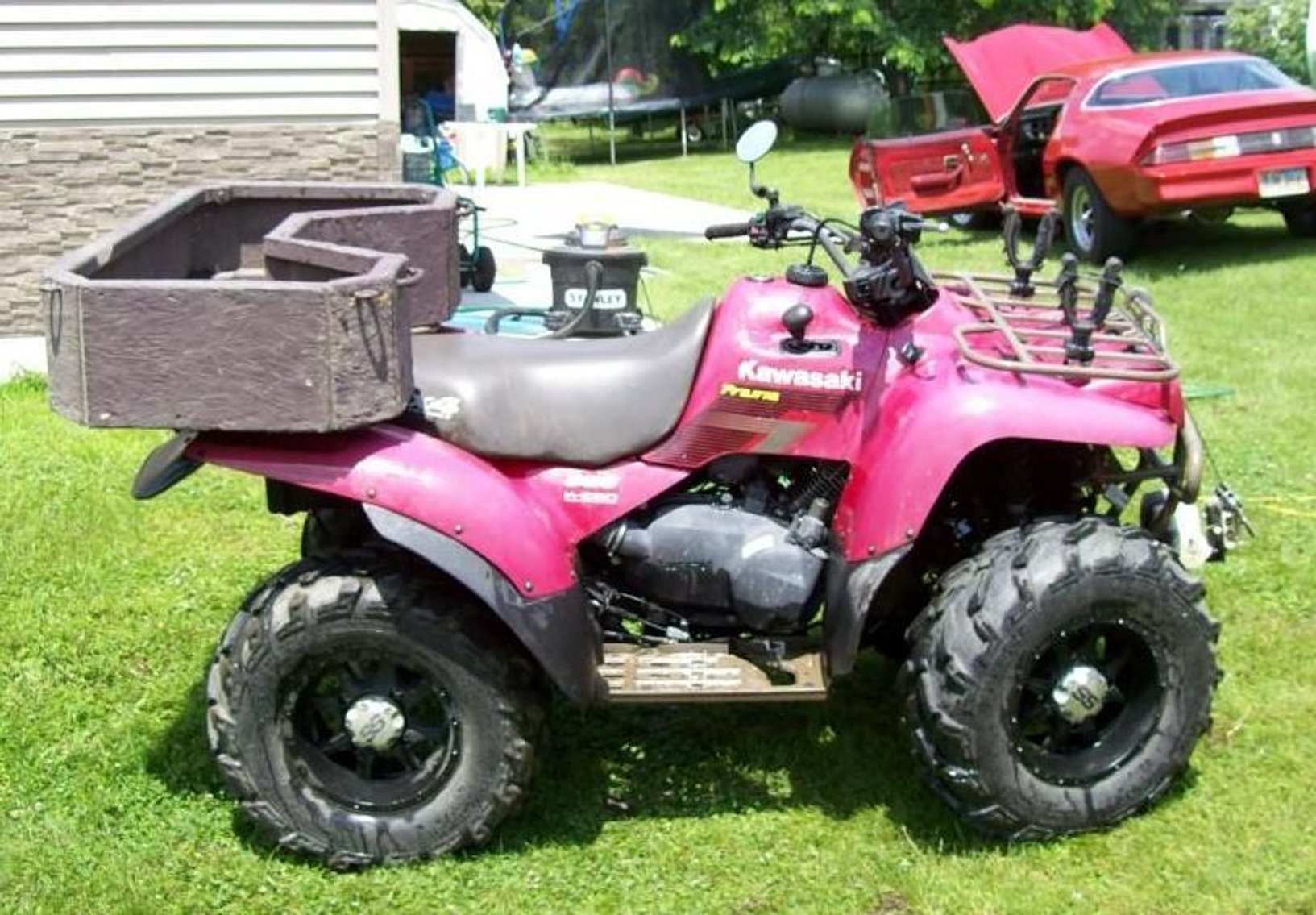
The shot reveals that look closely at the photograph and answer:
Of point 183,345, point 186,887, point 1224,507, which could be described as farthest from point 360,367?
point 1224,507

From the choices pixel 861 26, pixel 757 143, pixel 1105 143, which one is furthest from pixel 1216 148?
pixel 861 26

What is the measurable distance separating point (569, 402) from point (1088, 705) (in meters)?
1.39

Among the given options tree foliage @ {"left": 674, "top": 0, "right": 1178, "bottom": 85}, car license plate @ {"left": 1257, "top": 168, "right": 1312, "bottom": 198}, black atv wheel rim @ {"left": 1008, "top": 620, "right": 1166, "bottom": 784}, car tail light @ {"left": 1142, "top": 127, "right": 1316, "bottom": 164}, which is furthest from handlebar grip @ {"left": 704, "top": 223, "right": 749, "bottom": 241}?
tree foliage @ {"left": 674, "top": 0, "right": 1178, "bottom": 85}

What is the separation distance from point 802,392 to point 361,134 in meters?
6.23

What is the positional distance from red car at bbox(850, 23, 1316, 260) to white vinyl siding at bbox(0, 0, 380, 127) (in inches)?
168

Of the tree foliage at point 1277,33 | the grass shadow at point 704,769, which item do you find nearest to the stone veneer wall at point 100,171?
the grass shadow at point 704,769

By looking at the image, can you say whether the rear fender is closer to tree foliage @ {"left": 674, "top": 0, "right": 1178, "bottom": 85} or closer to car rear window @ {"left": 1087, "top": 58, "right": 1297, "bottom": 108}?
car rear window @ {"left": 1087, "top": 58, "right": 1297, "bottom": 108}

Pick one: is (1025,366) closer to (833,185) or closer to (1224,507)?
(1224,507)

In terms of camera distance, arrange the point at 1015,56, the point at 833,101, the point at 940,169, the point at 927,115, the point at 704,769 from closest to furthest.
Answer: the point at 704,769 → the point at 940,169 → the point at 927,115 → the point at 1015,56 → the point at 833,101

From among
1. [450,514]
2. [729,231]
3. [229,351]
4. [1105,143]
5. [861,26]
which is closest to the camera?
[229,351]

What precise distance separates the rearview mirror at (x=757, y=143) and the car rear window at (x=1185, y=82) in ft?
26.3

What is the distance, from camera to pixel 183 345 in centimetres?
331

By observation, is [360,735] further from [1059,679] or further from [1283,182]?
[1283,182]

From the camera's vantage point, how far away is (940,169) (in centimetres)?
1252
